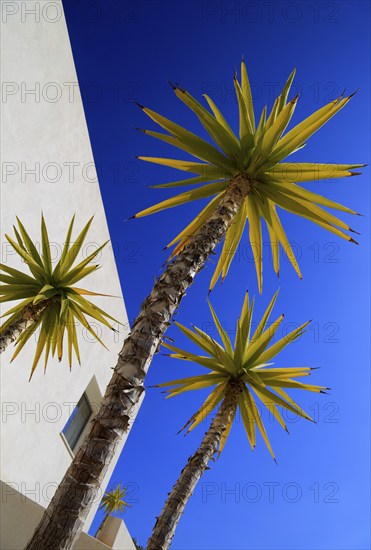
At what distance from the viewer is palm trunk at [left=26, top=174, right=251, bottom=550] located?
1.96m

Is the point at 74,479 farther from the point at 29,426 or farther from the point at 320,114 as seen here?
the point at 29,426

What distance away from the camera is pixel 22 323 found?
251 inches

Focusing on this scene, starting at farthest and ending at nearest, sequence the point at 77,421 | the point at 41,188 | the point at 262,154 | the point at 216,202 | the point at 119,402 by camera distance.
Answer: the point at 77,421
the point at 41,188
the point at 216,202
the point at 262,154
the point at 119,402

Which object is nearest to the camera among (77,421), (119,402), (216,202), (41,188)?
(119,402)

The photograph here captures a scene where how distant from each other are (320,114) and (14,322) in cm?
532

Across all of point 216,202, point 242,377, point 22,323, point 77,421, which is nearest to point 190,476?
point 242,377

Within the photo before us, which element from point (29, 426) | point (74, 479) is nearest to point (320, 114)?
point (74, 479)

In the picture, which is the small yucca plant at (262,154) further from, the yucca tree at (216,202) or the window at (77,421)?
the window at (77,421)

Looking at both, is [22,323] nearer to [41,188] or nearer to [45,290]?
[45,290]

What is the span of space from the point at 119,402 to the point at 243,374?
381 cm

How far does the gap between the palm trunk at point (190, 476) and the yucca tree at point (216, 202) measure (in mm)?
1930

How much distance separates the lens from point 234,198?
13.5ft

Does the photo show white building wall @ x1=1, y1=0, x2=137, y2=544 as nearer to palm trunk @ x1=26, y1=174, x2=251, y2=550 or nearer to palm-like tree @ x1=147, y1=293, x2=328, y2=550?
palm-like tree @ x1=147, y1=293, x2=328, y2=550

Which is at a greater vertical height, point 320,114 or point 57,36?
point 57,36
